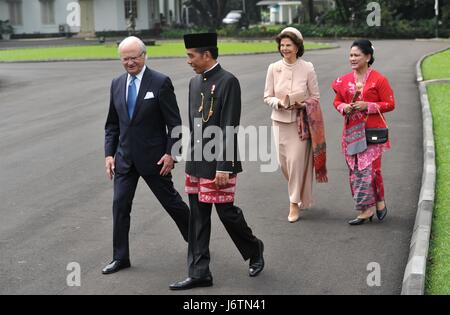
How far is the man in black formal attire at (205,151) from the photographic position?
6.77 meters

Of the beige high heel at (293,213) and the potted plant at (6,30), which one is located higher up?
the potted plant at (6,30)

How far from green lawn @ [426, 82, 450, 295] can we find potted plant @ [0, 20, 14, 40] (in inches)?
2176

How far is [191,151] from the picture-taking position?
22.8 ft

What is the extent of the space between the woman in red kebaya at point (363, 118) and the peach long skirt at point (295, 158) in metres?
0.46

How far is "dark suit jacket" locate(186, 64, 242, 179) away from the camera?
266 inches

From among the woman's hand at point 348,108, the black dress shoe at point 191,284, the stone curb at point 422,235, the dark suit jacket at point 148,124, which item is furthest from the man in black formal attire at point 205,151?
the woman's hand at point 348,108

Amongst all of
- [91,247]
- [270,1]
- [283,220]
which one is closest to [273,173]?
[283,220]

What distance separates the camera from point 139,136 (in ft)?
24.4

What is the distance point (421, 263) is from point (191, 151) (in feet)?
6.60

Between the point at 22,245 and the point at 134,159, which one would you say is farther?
the point at 22,245

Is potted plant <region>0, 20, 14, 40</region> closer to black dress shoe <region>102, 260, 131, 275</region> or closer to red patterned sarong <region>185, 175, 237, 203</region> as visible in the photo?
black dress shoe <region>102, 260, 131, 275</region>

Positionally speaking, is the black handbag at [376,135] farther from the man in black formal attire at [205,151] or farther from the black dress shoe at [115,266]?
the black dress shoe at [115,266]

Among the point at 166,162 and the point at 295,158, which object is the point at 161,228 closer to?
the point at 295,158

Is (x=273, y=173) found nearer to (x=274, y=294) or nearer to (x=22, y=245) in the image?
(x=22, y=245)
